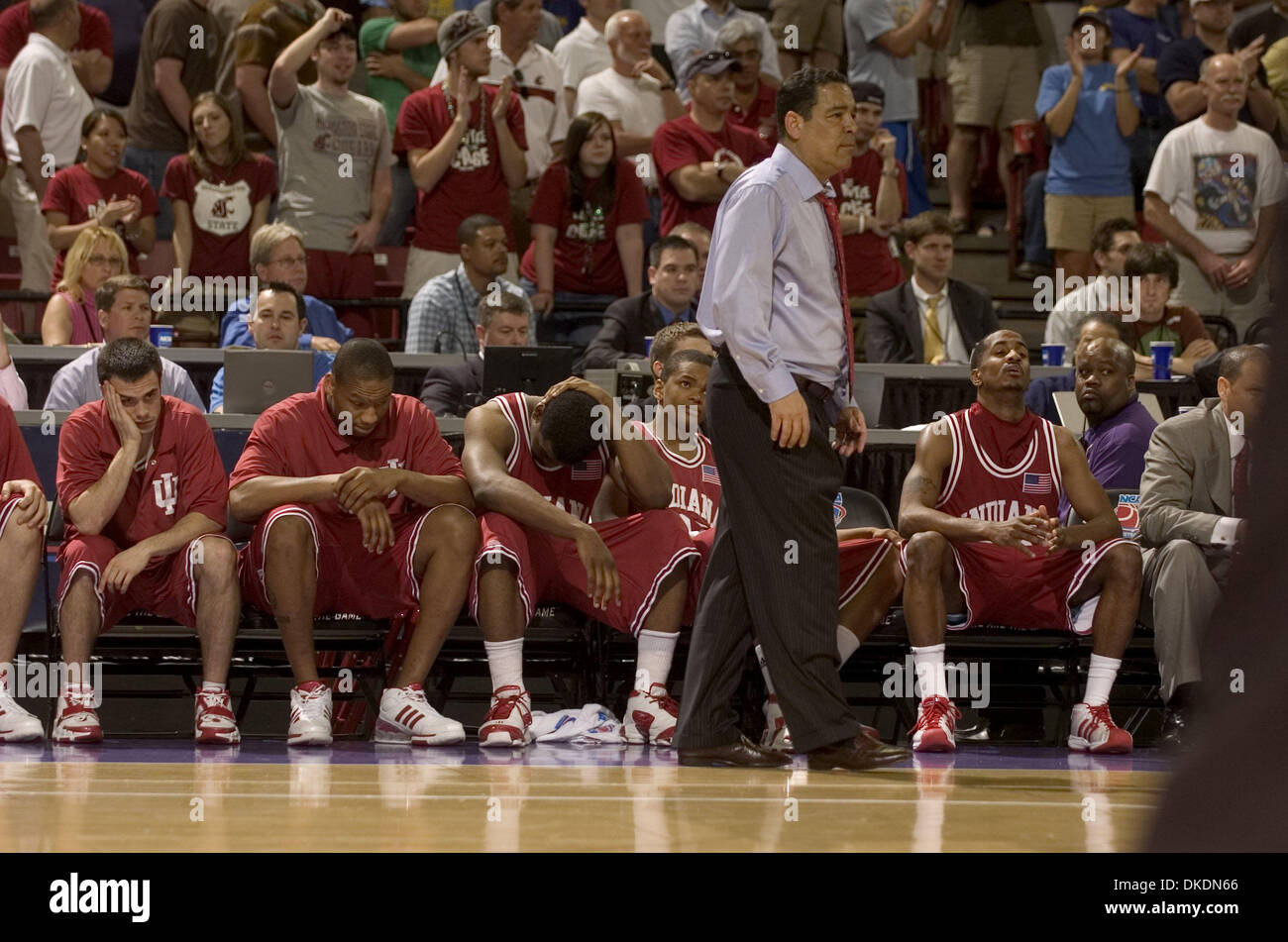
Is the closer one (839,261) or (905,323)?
(839,261)

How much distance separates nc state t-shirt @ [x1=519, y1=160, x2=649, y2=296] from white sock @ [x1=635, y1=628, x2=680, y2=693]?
369 cm

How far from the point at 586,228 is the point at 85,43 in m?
3.23

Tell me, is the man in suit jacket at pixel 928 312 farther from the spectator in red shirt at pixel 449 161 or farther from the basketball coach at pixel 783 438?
the basketball coach at pixel 783 438

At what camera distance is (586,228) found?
916 cm

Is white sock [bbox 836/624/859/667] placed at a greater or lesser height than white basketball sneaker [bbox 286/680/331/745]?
greater

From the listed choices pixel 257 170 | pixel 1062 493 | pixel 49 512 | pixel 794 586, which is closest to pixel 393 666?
pixel 49 512

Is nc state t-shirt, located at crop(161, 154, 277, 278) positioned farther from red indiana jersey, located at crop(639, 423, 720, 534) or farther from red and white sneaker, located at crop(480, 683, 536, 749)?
red and white sneaker, located at crop(480, 683, 536, 749)

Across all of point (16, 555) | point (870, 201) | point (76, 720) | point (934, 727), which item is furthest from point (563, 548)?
point (870, 201)

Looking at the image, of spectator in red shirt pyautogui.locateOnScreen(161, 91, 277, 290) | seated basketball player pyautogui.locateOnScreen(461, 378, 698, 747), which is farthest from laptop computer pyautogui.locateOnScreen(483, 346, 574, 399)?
spectator in red shirt pyautogui.locateOnScreen(161, 91, 277, 290)

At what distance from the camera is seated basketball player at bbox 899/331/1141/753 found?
5.79 m

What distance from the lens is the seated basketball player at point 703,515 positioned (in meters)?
5.95

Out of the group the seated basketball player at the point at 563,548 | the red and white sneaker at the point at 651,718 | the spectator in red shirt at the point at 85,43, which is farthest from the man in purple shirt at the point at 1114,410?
the spectator in red shirt at the point at 85,43

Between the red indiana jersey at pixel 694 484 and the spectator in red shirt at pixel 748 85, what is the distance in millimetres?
3515

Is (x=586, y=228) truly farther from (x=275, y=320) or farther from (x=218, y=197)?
(x=275, y=320)
